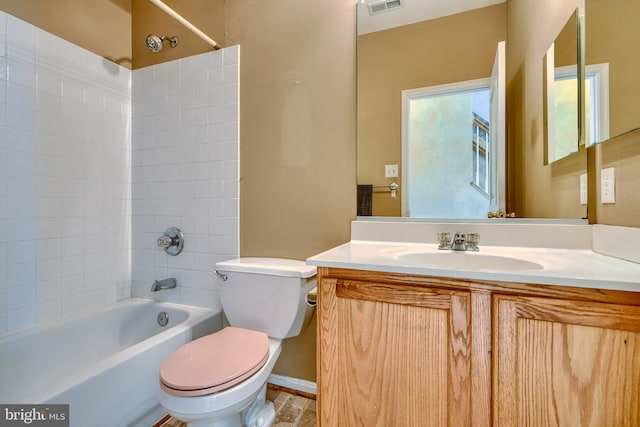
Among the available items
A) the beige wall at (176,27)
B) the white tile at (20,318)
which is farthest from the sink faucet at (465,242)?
the white tile at (20,318)

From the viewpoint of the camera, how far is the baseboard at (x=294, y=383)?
4.98 ft

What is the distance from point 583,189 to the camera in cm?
109

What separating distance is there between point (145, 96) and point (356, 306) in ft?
6.53

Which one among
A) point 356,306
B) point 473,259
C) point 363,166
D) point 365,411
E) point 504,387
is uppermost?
point 363,166

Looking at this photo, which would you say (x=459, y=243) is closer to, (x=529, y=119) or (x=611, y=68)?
(x=529, y=119)

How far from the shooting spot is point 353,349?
0.88 meters

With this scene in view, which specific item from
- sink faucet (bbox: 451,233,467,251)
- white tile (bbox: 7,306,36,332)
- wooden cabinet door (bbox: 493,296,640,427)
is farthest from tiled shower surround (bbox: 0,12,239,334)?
wooden cabinet door (bbox: 493,296,640,427)

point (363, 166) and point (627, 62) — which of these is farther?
point (363, 166)

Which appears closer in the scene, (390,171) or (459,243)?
(459,243)

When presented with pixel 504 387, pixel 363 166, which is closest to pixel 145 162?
pixel 363 166

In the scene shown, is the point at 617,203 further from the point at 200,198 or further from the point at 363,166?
the point at 200,198

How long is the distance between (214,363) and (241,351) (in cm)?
11

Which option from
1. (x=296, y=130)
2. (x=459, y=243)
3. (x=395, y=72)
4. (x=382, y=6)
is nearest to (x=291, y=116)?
(x=296, y=130)

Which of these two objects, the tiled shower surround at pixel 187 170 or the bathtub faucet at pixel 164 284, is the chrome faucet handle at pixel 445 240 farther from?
the bathtub faucet at pixel 164 284
